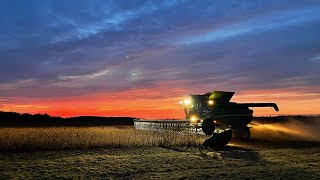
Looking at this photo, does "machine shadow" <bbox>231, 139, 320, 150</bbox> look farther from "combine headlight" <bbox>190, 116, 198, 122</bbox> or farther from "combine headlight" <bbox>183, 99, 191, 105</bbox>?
"combine headlight" <bbox>183, 99, 191, 105</bbox>

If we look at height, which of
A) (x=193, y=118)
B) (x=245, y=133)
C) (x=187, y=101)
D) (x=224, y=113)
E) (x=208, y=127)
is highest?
(x=187, y=101)

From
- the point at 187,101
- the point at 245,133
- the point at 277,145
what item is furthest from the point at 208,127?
the point at 187,101

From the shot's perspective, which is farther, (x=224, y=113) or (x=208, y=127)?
(x=224, y=113)

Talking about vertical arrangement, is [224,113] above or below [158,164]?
above

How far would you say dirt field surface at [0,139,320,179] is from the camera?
1448 centimetres

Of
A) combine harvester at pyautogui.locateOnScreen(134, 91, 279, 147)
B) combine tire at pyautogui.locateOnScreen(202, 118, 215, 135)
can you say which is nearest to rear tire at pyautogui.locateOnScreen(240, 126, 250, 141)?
combine harvester at pyautogui.locateOnScreen(134, 91, 279, 147)

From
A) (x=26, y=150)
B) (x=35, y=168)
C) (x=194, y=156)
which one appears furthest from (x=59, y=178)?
(x=26, y=150)

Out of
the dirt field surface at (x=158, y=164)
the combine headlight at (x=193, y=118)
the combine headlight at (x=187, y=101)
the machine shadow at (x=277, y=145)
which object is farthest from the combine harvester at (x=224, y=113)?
the dirt field surface at (x=158, y=164)

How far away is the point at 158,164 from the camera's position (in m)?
17.2

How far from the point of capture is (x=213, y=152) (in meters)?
22.2

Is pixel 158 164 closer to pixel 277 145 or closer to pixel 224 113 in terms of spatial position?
pixel 277 145

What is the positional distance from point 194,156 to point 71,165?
20.6 ft

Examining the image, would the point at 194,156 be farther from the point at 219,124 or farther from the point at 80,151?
the point at 219,124

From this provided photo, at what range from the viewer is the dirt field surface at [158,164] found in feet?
47.5
